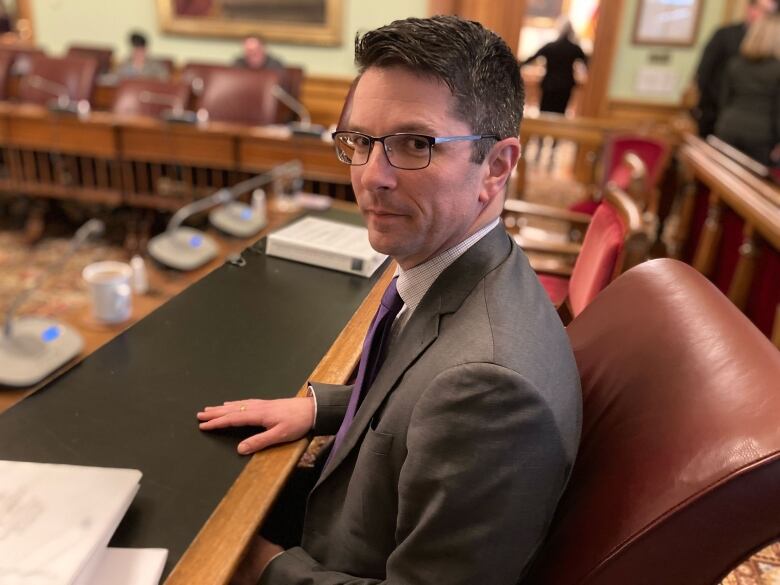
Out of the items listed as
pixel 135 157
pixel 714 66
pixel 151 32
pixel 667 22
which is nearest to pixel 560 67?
pixel 667 22

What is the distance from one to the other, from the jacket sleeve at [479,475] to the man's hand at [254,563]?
0.28 meters

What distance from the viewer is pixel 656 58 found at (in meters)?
5.43

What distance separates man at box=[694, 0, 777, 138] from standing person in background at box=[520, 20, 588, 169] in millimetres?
1208

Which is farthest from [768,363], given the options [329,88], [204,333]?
[329,88]

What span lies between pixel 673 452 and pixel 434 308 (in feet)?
1.01

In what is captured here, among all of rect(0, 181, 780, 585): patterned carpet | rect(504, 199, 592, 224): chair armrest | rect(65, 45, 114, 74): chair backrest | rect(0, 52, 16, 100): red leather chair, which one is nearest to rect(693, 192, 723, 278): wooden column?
rect(504, 199, 592, 224): chair armrest

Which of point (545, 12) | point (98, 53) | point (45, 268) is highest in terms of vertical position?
point (545, 12)

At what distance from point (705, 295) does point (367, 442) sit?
483mm

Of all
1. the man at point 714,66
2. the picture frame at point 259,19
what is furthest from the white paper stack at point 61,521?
the picture frame at point 259,19

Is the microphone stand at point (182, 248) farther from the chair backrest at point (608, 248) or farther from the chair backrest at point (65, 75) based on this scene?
the chair backrest at point (65, 75)

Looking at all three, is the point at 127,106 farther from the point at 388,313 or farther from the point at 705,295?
the point at 705,295

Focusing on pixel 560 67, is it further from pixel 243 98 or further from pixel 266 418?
pixel 266 418

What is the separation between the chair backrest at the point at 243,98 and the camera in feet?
13.4

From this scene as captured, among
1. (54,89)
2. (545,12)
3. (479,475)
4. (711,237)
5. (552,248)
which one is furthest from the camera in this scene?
(545,12)
